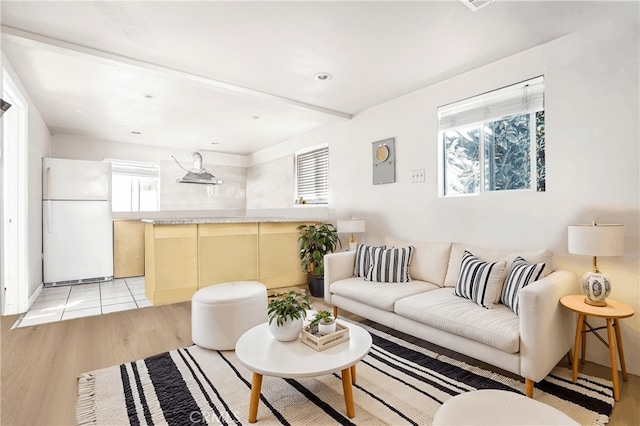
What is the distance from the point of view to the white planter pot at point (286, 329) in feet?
6.09

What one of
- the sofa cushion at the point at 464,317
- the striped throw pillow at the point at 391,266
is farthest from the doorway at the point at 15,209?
the sofa cushion at the point at 464,317

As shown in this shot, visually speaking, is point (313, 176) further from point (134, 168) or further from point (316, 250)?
point (134, 168)

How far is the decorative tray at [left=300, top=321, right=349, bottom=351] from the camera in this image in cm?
178

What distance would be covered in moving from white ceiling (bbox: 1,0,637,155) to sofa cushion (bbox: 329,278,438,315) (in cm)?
208

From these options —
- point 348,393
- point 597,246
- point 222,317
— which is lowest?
point 348,393

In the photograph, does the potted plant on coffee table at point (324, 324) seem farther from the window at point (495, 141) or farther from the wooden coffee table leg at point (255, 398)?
the window at point (495, 141)

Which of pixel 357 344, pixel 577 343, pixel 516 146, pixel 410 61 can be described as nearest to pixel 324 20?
pixel 410 61

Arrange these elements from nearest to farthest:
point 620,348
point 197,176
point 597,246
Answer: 1. point 597,246
2. point 620,348
3. point 197,176

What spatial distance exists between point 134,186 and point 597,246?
678 cm

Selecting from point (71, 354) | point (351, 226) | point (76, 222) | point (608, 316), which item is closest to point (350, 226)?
point (351, 226)

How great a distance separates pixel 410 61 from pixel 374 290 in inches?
83.7

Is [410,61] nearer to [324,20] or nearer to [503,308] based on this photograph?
[324,20]

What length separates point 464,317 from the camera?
2.17 m

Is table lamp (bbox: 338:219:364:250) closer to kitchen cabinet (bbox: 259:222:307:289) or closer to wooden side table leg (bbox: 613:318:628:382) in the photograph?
kitchen cabinet (bbox: 259:222:307:289)
